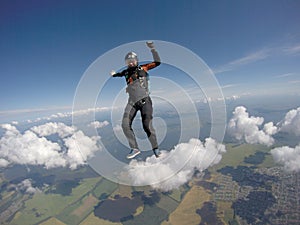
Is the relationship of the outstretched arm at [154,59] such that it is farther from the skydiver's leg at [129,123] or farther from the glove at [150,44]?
the skydiver's leg at [129,123]

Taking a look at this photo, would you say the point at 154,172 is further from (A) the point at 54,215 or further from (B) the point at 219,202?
(A) the point at 54,215

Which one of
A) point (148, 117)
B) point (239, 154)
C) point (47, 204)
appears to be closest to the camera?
point (148, 117)

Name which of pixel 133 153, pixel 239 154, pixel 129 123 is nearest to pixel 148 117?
pixel 129 123

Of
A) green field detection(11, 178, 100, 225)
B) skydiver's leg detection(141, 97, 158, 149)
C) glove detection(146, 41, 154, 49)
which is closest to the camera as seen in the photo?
glove detection(146, 41, 154, 49)

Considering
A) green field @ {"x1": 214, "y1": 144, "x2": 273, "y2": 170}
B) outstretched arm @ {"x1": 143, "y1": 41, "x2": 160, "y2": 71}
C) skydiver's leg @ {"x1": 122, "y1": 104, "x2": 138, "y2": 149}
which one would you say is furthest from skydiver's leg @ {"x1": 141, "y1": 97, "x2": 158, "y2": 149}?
green field @ {"x1": 214, "y1": 144, "x2": 273, "y2": 170}

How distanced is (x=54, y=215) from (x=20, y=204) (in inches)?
1693

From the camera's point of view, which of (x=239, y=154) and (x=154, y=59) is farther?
(x=239, y=154)

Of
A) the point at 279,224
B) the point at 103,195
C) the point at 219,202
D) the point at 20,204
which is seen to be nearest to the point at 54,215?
the point at 103,195

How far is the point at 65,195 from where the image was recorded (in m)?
134

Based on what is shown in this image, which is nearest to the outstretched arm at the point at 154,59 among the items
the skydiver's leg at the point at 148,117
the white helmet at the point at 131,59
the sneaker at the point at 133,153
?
the white helmet at the point at 131,59

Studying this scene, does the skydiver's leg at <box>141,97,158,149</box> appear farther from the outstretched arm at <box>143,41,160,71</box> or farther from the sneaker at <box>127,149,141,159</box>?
the outstretched arm at <box>143,41,160,71</box>

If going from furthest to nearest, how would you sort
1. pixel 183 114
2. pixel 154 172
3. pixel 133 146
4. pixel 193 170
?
pixel 193 170, pixel 154 172, pixel 183 114, pixel 133 146

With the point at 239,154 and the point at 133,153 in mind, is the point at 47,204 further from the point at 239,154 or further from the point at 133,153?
the point at 133,153

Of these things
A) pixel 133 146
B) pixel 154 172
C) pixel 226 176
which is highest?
pixel 133 146
